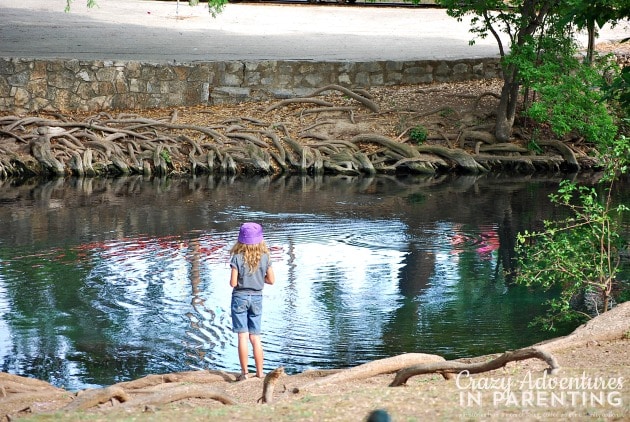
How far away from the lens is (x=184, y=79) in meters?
25.2

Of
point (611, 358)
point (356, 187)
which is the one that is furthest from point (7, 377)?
point (356, 187)

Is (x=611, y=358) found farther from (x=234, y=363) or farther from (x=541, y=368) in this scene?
(x=234, y=363)

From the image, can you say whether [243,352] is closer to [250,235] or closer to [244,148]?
[250,235]

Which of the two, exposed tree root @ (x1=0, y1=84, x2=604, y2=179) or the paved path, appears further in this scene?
the paved path

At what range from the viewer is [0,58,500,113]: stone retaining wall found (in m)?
23.9

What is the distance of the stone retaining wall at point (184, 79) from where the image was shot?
23859mm

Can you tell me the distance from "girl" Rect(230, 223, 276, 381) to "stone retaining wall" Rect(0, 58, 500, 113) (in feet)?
53.9

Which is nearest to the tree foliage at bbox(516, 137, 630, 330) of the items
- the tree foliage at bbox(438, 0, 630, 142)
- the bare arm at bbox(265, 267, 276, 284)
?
the bare arm at bbox(265, 267, 276, 284)

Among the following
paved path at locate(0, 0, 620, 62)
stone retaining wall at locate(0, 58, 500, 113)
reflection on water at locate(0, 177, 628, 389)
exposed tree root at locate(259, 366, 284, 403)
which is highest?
paved path at locate(0, 0, 620, 62)

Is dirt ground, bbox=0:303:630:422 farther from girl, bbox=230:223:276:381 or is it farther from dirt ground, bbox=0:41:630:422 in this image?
girl, bbox=230:223:276:381

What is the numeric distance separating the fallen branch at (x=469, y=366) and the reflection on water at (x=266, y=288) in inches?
80.6

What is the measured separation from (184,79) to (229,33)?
6714mm

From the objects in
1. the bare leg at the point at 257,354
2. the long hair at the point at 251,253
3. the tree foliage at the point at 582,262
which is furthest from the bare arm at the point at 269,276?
the tree foliage at the point at 582,262

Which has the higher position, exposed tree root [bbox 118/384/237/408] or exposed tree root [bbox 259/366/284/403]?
exposed tree root [bbox 259/366/284/403]
